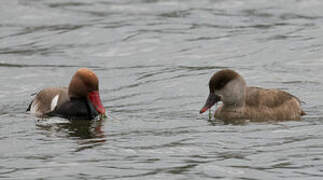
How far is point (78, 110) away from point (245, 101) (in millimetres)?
2251

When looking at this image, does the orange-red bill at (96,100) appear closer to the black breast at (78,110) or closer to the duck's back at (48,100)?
the black breast at (78,110)

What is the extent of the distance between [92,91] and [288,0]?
1029cm

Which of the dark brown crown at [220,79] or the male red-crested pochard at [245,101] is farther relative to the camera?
the dark brown crown at [220,79]

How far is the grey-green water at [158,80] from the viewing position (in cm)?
926

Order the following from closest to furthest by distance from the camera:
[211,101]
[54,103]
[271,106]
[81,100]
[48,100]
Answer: [271,106], [211,101], [81,100], [54,103], [48,100]

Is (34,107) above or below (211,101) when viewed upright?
below

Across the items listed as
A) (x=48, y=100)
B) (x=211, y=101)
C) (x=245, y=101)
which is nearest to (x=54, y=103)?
(x=48, y=100)

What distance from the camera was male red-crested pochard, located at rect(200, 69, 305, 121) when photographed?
12.0 metres

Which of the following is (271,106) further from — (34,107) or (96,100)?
(34,107)

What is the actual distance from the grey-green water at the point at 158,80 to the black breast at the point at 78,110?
13cm

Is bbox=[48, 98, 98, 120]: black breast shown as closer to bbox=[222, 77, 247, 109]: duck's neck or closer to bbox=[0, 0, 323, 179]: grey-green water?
bbox=[0, 0, 323, 179]: grey-green water

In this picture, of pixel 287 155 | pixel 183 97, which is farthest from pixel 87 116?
pixel 287 155

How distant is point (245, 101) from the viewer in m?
12.2

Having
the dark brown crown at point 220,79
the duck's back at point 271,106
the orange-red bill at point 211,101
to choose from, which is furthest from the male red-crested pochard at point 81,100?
the duck's back at point 271,106
